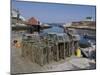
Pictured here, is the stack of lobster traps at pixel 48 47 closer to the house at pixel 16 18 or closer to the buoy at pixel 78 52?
the buoy at pixel 78 52

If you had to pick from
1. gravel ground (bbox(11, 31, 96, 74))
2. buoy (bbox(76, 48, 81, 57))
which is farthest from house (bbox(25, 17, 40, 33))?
buoy (bbox(76, 48, 81, 57))

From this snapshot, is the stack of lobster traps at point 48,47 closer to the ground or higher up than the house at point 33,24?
closer to the ground

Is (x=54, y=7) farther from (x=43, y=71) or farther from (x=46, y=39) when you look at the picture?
(x=43, y=71)

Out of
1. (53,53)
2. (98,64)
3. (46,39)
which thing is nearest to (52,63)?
(53,53)

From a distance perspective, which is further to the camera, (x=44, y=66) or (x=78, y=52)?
(x=78, y=52)

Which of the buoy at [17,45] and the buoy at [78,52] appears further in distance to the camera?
the buoy at [78,52]

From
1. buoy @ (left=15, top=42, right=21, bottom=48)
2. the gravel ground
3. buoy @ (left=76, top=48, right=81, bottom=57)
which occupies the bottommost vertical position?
the gravel ground

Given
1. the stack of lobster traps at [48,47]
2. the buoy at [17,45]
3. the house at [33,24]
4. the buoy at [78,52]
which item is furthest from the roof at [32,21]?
the buoy at [78,52]

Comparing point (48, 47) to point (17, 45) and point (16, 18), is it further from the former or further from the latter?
point (16, 18)

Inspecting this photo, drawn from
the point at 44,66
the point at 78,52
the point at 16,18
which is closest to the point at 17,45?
the point at 16,18

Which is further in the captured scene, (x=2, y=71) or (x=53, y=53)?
(x=53, y=53)

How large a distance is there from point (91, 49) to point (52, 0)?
0.79m

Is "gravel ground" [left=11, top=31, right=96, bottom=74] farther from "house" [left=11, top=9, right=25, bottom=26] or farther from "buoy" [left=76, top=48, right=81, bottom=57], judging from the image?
"house" [left=11, top=9, right=25, bottom=26]

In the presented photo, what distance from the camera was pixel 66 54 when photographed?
7.98 feet
